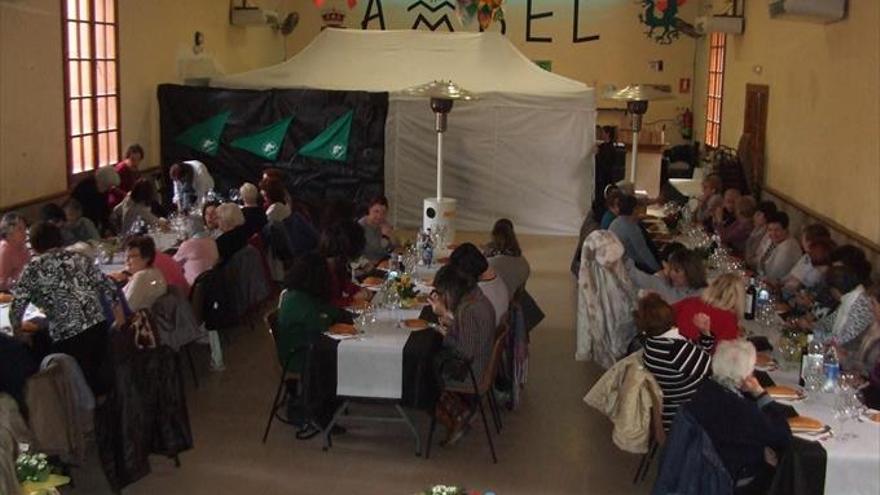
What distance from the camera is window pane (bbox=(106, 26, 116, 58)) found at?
12688mm

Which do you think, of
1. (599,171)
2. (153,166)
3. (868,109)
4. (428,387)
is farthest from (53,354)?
(599,171)

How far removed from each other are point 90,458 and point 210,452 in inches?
28.7

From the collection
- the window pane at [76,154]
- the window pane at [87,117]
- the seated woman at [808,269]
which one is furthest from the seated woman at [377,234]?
the window pane at [87,117]

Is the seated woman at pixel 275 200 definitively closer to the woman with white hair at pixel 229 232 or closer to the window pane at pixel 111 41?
the woman with white hair at pixel 229 232

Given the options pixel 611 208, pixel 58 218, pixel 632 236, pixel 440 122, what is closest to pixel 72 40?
pixel 58 218

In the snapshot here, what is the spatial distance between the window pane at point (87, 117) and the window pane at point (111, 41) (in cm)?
77

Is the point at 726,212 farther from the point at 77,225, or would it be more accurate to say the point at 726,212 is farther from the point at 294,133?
the point at 77,225

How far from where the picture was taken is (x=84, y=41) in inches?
475

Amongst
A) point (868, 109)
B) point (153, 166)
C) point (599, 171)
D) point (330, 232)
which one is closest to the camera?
point (330, 232)

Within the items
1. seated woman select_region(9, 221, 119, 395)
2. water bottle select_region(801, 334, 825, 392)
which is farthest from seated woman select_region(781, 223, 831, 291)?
seated woman select_region(9, 221, 119, 395)

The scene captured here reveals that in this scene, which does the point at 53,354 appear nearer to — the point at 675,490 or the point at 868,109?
the point at 675,490

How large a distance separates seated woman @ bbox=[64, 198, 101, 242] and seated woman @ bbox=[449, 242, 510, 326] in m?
3.69

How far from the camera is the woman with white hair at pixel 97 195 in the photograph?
10703mm

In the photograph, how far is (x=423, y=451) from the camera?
6.97 m
